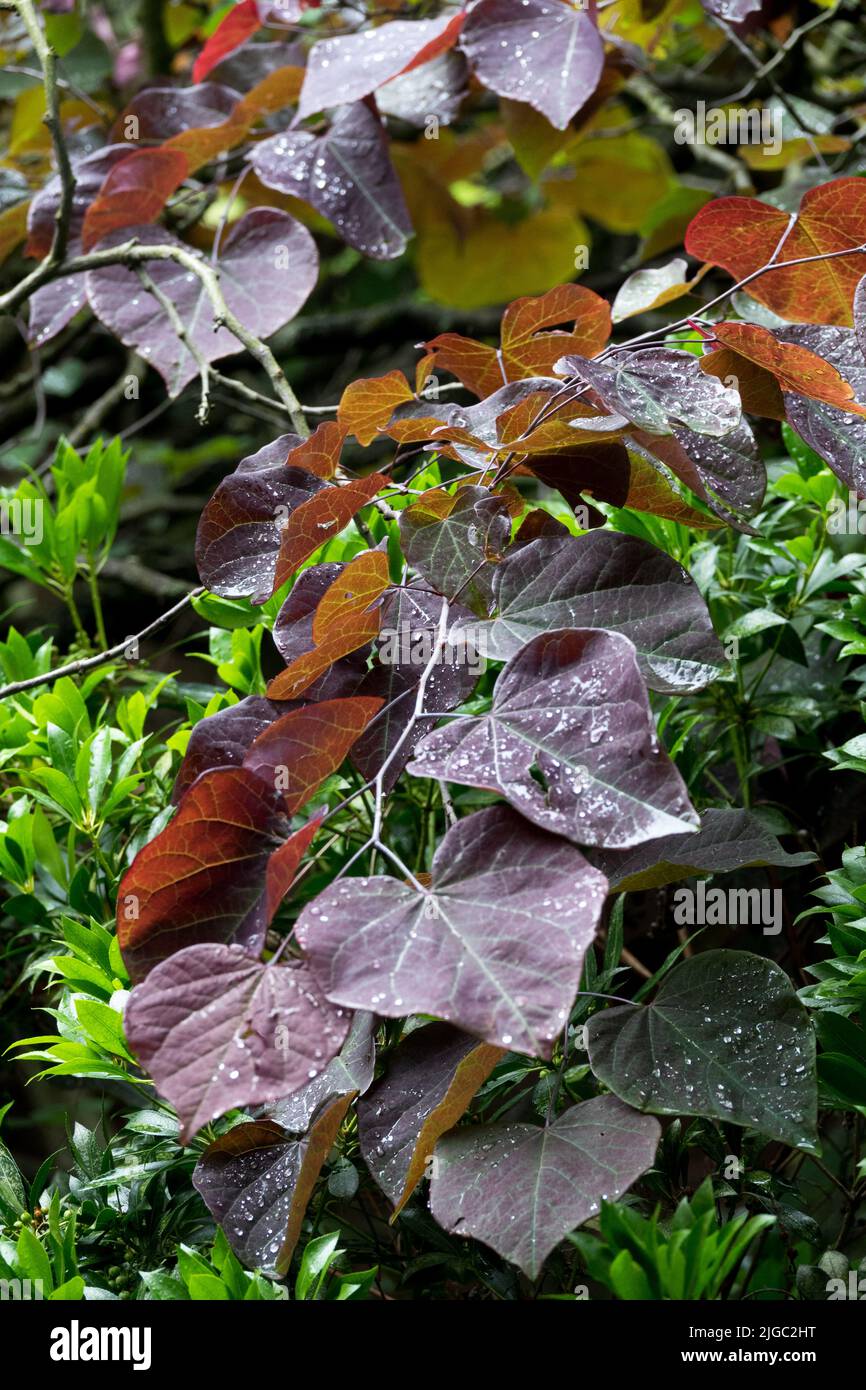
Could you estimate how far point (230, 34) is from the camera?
4.99 ft

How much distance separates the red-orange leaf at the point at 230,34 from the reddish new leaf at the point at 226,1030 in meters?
1.33

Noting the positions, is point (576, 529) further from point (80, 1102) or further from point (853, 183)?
point (80, 1102)

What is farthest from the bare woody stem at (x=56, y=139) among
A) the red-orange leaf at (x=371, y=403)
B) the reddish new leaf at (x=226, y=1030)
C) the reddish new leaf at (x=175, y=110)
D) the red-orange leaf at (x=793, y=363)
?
the reddish new leaf at (x=226, y=1030)

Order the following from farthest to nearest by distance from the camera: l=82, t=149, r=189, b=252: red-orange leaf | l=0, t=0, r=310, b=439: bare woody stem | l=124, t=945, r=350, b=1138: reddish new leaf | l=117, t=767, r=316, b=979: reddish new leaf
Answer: l=82, t=149, r=189, b=252: red-orange leaf → l=0, t=0, r=310, b=439: bare woody stem → l=117, t=767, r=316, b=979: reddish new leaf → l=124, t=945, r=350, b=1138: reddish new leaf

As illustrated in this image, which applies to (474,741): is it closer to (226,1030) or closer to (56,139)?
(226,1030)

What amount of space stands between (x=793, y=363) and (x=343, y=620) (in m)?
0.33

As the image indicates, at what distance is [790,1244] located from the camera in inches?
34.1

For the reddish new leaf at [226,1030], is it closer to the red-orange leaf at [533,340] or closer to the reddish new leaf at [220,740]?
the reddish new leaf at [220,740]

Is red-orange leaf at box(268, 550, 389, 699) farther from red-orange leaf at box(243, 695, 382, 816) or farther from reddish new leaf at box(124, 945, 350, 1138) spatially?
reddish new leaf at box(124, 945, 350, 1138)

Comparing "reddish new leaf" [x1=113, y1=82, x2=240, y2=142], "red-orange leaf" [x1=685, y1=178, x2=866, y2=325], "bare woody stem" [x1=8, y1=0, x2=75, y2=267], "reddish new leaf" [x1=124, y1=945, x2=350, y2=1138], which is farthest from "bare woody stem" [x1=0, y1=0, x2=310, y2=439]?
"reddish new leaf" [x1=124, y1=945, x2=350, y2=1138]

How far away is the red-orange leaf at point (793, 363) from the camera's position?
0.75 metres

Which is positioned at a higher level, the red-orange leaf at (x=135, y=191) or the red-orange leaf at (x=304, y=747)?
the red-orange leaf at (x=135, y=191)

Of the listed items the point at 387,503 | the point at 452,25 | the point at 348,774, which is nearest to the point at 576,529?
the point at 387,503

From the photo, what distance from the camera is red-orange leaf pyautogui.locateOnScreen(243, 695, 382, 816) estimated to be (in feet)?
2.28
